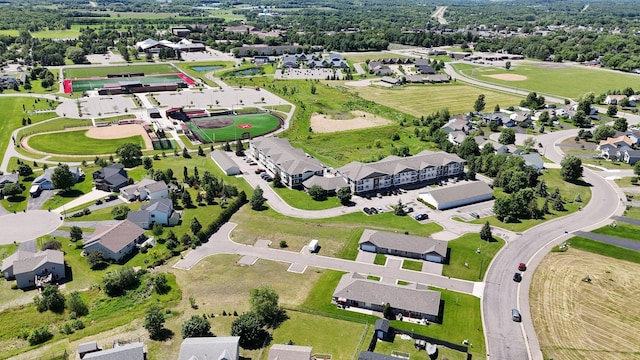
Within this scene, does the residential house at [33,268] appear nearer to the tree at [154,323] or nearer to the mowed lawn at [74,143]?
the tree at [154,323]

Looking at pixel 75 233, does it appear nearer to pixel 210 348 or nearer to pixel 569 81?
pixel 210 348

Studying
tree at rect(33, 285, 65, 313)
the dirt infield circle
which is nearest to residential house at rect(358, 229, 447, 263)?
tree at rect(33, 285, 65, 313)

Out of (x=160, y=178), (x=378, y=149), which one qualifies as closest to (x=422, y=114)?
(x=378, y=149)

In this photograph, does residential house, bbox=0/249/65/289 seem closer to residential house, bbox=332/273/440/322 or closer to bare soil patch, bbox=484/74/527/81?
residential house, bbox=332/273/440/322

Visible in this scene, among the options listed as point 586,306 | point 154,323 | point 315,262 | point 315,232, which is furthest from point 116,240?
point 586,306

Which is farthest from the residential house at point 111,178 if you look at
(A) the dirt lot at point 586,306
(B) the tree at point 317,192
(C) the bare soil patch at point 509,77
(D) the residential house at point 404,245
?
(C) the bare soil patch at point 509,77

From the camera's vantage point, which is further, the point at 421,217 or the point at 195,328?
the point at 421,217
